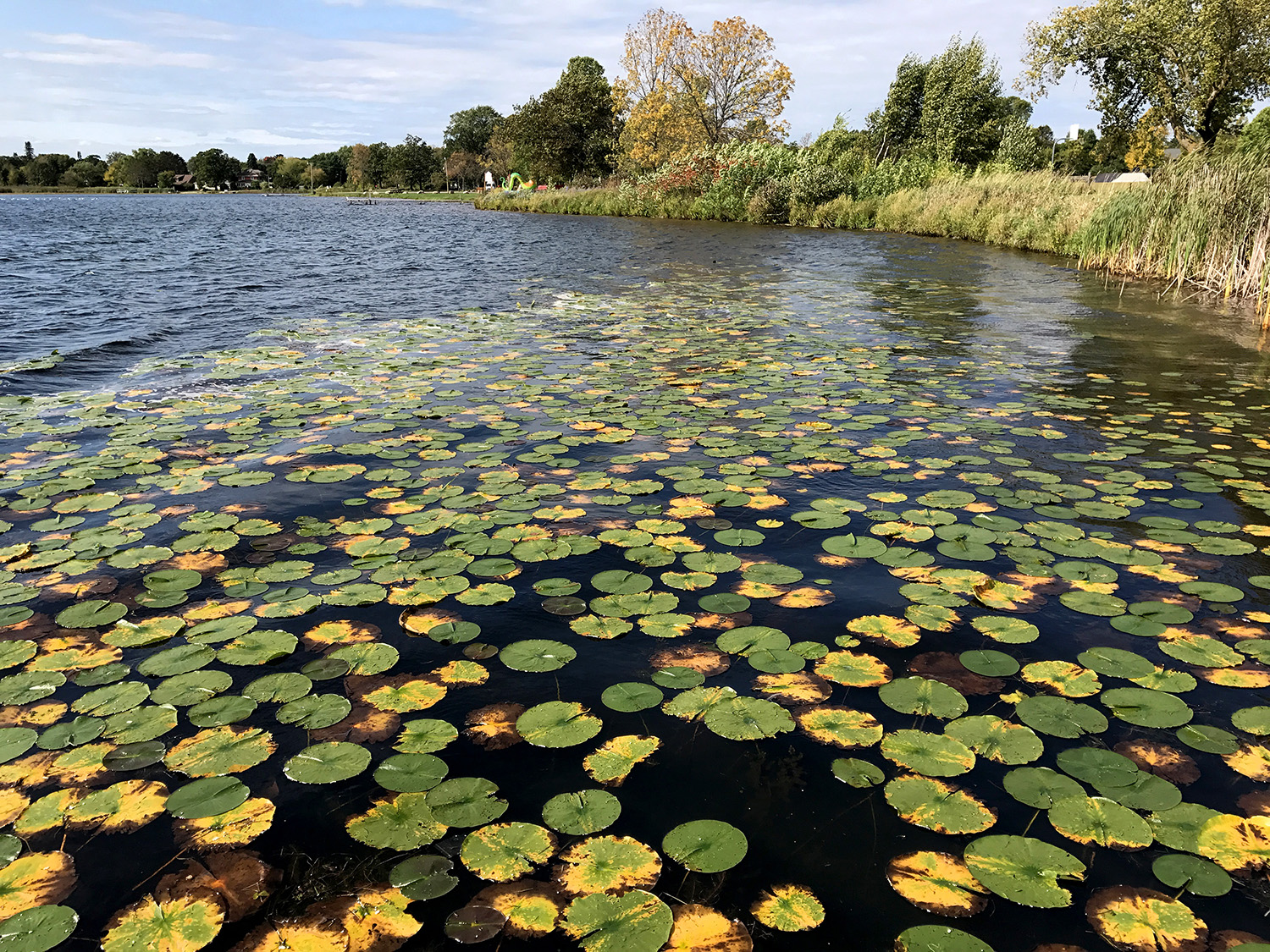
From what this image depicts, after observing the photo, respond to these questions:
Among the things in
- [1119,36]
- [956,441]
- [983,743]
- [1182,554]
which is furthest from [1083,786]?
[1119,36]

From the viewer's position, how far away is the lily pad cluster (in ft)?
6.37

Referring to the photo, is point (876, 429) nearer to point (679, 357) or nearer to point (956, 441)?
point (956, 441)

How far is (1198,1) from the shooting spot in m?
28.2

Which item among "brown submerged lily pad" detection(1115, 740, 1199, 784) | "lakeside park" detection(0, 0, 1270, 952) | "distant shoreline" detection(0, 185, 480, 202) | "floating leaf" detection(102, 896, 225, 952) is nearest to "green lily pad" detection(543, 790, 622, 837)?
"lakeside park" detection(0, 0, 1270, 952)

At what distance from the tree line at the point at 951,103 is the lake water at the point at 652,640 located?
22207 mm

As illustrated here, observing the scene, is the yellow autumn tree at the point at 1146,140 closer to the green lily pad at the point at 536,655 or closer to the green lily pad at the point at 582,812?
the green lily pad at the point at 536,655

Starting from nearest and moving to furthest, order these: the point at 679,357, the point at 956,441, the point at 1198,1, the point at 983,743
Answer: the point at 983,743
the point at 956,441
the point at 679,357
the point at 1198,1

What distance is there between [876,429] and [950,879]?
4.26 meters

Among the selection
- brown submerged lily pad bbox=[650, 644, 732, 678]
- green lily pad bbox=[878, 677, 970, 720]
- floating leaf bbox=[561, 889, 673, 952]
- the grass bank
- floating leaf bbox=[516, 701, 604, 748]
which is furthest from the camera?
the grass bank

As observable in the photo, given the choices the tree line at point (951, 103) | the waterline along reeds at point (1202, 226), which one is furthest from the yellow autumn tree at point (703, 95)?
the waterline along reeds at point (1202, 226)

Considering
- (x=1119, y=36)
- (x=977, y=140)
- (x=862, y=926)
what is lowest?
(x=862, y=926)

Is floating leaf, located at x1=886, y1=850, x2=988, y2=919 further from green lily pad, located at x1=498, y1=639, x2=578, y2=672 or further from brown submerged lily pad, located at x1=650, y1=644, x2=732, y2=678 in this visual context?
green lily pad, located at x1=498, y1=639, x2=578, y2=672

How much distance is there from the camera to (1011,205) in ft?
70.1

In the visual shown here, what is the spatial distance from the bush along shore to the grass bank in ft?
0.09
